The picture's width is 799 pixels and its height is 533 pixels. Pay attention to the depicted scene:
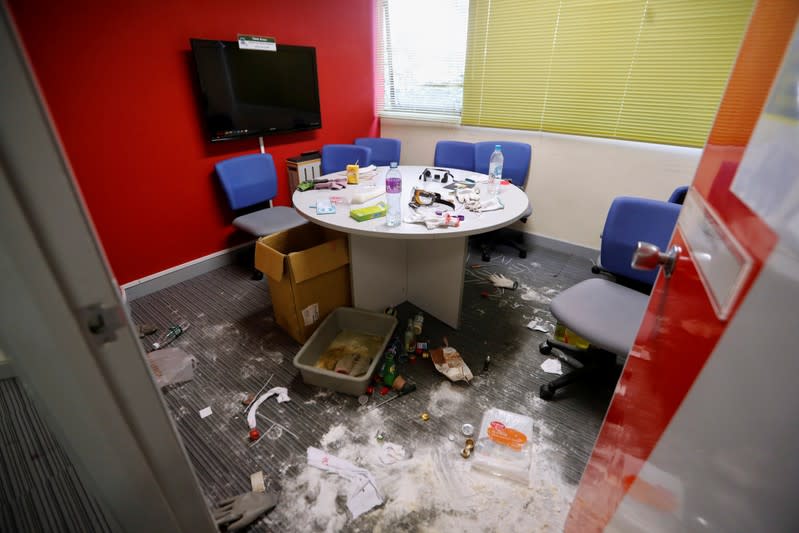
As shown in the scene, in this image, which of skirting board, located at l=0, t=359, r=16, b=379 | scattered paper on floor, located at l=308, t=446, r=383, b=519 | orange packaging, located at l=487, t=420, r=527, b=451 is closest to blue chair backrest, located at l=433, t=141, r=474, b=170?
orange packaging, located at l=487, t=420, r=527, b=451

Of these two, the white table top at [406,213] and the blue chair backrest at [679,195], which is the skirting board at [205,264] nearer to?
the blue chair backrest at [679,195]

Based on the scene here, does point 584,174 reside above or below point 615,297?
above

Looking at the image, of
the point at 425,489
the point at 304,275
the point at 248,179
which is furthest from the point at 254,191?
the point at 425,489

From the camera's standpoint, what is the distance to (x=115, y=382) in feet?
1.91

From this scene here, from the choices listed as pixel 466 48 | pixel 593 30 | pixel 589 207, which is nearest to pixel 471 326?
pixel 589 207

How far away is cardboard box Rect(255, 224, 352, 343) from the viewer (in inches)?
73.6

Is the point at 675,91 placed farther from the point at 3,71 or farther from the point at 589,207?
the point at 3,71

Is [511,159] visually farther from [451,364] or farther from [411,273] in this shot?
[451,364]

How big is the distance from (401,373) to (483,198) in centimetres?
113

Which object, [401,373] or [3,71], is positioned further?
[401,373]

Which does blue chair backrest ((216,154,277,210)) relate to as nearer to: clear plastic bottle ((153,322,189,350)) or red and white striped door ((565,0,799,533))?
clear plastic bottle ((153,322,189,350))

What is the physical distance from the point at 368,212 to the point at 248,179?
1525 millimetres

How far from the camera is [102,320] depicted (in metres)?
0.54

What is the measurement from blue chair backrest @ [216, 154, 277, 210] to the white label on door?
9.07 ft
